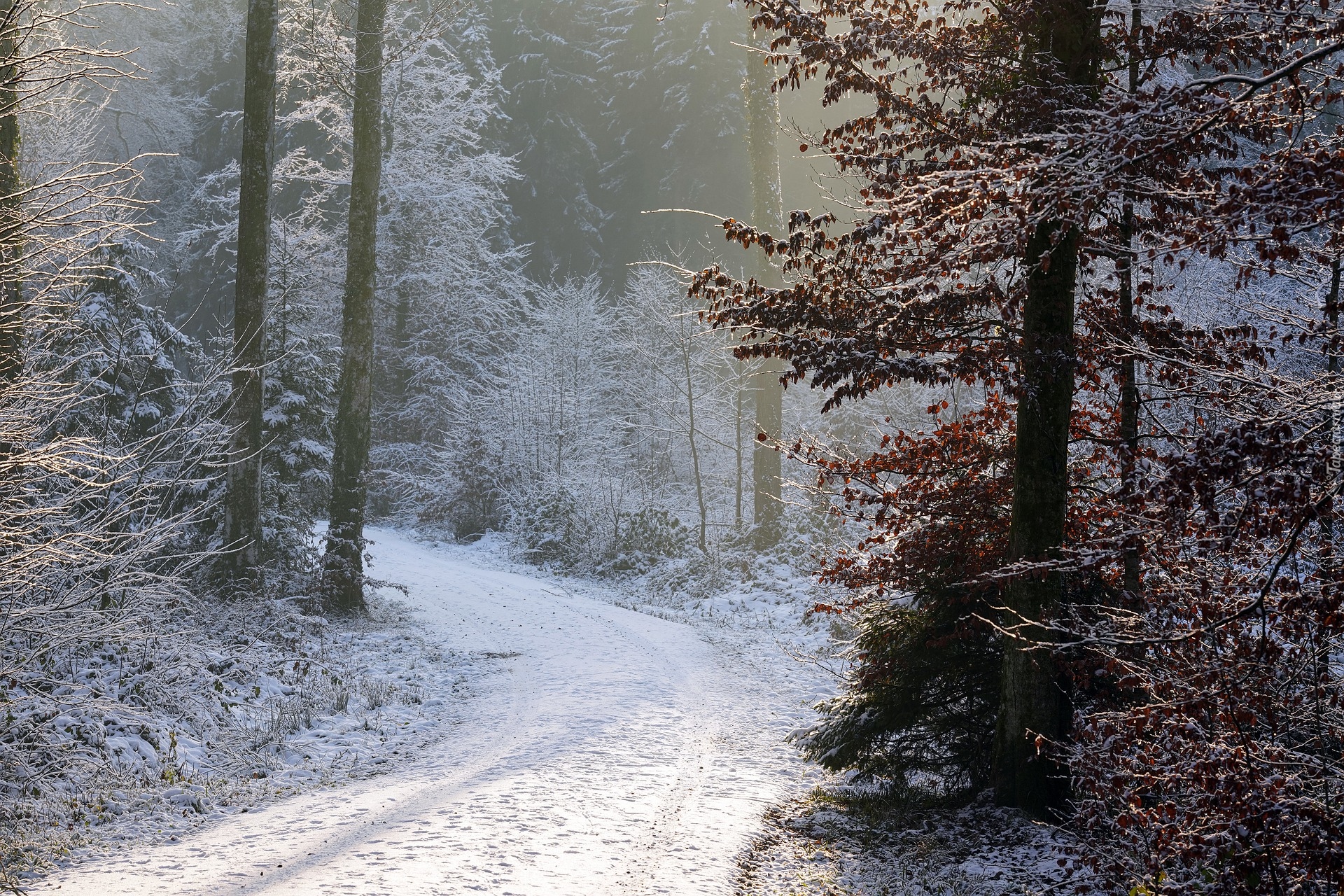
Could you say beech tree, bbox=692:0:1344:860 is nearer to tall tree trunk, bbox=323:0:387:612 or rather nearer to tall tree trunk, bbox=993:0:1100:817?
tall tree trunk, bbox=993:0:1100:817

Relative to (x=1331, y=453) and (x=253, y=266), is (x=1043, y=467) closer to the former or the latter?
(x=1331, y=453)

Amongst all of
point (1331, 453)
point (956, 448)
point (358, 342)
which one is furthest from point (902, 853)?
point (358, 342)

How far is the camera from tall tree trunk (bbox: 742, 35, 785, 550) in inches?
753

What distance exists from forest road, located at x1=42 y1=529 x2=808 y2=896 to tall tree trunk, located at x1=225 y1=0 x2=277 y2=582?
147 inches

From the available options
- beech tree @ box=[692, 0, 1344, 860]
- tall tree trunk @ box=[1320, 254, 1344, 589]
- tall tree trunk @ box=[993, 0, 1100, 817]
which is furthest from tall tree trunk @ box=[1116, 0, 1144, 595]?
tall tree trunk @ box=[1320, 254, 1344, 589]

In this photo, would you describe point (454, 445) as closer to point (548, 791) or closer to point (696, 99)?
point (696, 99)

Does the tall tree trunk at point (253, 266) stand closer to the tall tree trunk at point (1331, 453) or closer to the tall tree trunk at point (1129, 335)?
the tall tree trunk at point (1129, 335)

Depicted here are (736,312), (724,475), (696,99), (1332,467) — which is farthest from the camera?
(696,99)

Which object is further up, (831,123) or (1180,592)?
(831,123)

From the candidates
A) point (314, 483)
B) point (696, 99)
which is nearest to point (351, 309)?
point (314, 483)

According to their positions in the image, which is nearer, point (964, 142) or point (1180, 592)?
point (1180, 592)

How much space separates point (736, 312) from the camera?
598 cm

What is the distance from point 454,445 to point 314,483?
14664 millimetres

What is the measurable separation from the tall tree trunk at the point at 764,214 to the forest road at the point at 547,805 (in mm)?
7806
